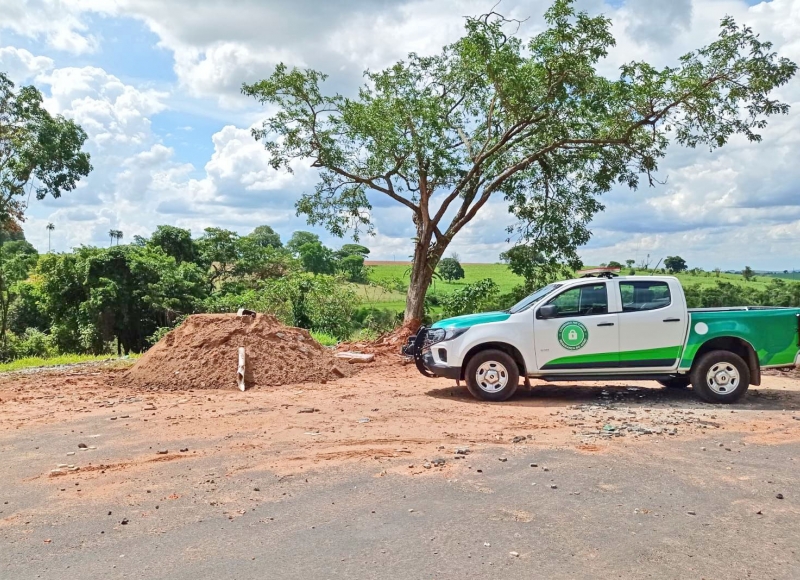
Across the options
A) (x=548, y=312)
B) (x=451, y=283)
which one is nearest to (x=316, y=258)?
(x=451, y=283)

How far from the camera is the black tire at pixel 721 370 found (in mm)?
9375

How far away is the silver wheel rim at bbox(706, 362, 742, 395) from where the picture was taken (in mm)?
9414

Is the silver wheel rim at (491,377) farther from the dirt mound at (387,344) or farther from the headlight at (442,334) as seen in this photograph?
the dirt mound at (387,344)

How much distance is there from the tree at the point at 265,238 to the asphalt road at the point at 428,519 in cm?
2990

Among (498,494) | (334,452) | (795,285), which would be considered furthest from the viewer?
(795,285)

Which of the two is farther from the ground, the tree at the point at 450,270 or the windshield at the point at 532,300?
the tree at the point at 450,270

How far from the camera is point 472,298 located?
1847 cm

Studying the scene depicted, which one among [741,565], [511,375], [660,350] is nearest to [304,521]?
[741,565]

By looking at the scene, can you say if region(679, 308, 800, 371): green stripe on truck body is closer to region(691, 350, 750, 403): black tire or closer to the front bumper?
region(691, 350, 750, 403): black tire

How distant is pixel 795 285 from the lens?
21312 millimetres

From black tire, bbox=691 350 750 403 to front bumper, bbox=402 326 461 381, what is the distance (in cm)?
350

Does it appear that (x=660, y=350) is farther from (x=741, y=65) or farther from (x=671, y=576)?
(x=741, y=65)

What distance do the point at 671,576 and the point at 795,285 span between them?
817 inches

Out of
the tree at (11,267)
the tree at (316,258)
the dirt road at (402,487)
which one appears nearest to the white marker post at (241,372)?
the dirt road at (402,487)
